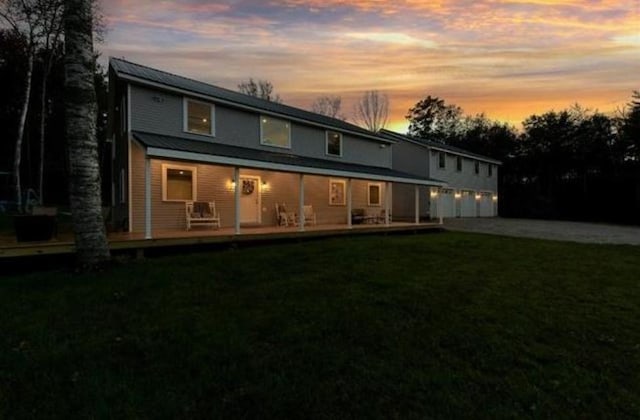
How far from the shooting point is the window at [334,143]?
17756mm

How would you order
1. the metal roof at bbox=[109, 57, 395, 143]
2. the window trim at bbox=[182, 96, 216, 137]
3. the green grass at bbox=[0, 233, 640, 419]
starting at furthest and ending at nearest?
1. the window trim at bbox=[182, 96, 216, 137]
2. the metal roof at bbox=[109, 57, 395, 143]
3. the green grass at bbox=[0, 233, 640, 419]

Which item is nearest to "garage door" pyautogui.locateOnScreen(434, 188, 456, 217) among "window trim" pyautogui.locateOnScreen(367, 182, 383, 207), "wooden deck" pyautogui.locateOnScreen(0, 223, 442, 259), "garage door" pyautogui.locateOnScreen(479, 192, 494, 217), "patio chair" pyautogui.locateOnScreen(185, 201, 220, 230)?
"garage door" pyautogui.locateOnScreen(479, 192, 494, 217)

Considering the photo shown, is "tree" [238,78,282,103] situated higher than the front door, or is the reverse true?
"tree" [238,78,282,103]

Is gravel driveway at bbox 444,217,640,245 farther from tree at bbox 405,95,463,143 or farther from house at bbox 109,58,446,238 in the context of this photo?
tree at bbox 405,95,463,143

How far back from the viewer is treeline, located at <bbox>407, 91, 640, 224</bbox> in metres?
28.9

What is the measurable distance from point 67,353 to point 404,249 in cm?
785

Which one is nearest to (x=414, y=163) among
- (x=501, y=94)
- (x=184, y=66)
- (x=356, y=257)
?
(x=501, y=94)

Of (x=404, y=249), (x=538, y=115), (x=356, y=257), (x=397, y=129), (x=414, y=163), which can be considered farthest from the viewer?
(x=397, y=129)

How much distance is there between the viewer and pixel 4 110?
23859 mm

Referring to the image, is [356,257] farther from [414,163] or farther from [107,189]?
[107,189]

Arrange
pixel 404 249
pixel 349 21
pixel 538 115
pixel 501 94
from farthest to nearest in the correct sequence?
pixel 538 115 < pixel 501 94 < pixel 349 21 < pixel 404 249

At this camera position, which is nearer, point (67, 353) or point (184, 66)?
point (67, 353)

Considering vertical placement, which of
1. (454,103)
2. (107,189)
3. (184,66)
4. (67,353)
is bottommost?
(67,353)

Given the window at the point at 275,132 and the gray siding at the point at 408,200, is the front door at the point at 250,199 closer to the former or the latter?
the window at the point at 275,132
